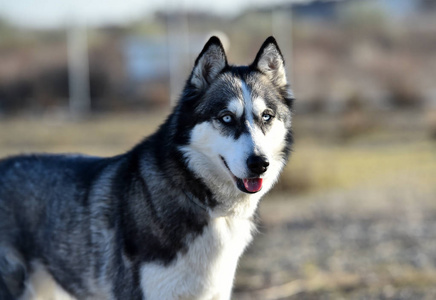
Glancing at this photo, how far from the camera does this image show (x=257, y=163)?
3684 mm

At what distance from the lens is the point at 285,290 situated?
6.07m

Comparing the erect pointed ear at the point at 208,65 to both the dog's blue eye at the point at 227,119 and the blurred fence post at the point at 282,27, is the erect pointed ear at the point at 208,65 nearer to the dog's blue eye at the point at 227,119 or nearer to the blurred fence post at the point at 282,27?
the dog's blue eye at the point at 227,119

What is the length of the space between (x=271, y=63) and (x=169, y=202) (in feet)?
3.84

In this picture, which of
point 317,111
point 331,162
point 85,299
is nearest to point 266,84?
point 85,299

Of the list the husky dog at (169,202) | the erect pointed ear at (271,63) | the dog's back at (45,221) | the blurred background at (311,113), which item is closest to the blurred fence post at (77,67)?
the blurred background at (311,113)

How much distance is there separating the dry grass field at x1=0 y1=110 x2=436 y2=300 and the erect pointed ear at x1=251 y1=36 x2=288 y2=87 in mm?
671

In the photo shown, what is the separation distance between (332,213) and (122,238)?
587 cm

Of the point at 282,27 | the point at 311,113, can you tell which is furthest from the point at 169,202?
the point at 282,27

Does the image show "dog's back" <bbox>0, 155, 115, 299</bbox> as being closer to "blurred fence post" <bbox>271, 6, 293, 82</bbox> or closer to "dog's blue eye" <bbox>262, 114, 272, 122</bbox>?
"dog's blue eye" <bbox>262, 114, 272, 122</bbox>

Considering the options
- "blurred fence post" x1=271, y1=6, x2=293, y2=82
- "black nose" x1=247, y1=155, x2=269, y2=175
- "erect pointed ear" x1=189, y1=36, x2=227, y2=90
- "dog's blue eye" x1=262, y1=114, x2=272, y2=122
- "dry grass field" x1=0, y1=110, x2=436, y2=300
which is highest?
"blurred fence post" x1=271, y1=6, x2=293, y2=82

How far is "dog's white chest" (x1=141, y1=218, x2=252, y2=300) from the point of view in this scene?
381cm

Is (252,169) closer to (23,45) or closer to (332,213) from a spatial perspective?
(332,213)

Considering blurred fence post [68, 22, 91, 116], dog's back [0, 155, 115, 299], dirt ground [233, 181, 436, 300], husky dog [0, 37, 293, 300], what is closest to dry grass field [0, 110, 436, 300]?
dirt ground [233, 181, 436, 300]

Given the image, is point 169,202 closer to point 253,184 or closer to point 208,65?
point 253,184
